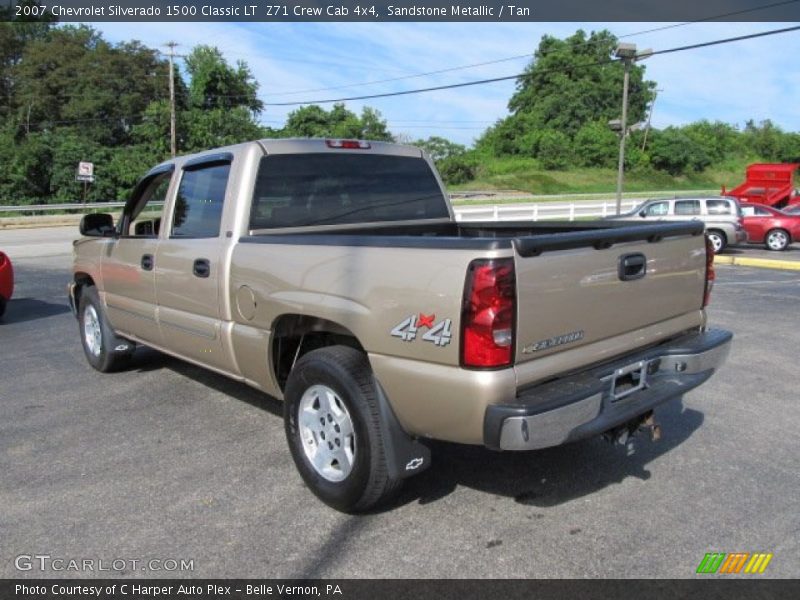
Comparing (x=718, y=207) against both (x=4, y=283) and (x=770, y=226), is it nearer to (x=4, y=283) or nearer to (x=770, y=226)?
(x=770, y=226)

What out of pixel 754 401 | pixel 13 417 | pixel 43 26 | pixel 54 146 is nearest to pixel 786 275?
pixel 754 401

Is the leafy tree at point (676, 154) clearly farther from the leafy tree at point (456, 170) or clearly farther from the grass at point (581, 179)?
the leafy tree at point (456, 170)

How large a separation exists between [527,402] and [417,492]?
1.17m

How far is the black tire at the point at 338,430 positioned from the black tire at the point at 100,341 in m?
3.00

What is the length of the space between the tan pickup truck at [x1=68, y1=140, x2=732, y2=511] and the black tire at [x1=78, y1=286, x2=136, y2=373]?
3.17 ft

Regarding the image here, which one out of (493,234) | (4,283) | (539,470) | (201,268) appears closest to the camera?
(539,470)

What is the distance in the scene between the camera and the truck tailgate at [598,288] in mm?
2967

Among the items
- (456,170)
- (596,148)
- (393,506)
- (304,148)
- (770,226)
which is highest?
(596,148)

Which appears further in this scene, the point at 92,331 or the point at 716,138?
the point at 716,138

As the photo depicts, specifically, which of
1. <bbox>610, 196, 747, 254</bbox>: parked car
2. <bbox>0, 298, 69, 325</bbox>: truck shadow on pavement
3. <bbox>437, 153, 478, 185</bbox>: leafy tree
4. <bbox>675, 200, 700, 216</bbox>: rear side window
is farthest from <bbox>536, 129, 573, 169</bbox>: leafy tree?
<bbox>0, 298, 69, 325</bbox>: truck shadow on pavement

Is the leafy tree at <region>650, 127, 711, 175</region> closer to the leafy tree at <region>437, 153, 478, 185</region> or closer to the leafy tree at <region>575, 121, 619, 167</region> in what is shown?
the leafy tree at <region>575, 121, 619, 167</region>

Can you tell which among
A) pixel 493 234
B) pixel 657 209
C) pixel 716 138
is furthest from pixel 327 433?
pixel 716 138

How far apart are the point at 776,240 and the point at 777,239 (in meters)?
0.04

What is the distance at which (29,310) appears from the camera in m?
10.2
